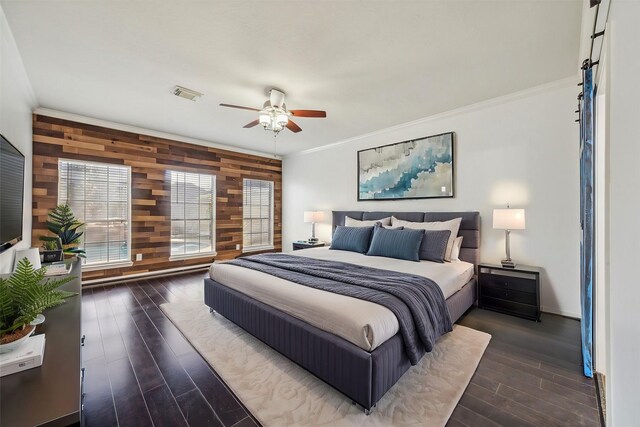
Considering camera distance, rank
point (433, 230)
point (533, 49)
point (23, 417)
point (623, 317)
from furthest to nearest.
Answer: point (433, 230) < point (533, 49) < point (623, 317) < point (23, 417)

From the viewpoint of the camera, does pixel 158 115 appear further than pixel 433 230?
Yes

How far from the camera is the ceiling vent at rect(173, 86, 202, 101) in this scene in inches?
127

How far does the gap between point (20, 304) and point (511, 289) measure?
4123 mm

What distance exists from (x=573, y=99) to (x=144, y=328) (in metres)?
5.47

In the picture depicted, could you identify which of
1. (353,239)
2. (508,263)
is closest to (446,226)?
(508,263)

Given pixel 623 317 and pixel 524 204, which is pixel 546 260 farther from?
pixel 623 317

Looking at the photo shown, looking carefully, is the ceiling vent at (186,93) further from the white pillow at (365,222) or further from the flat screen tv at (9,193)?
the white pillow at (365,222)

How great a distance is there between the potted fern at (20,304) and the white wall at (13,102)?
5.73 feet

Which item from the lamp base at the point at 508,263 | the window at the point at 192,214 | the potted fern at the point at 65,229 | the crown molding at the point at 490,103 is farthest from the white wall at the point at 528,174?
the potted fern at the point at 65,229

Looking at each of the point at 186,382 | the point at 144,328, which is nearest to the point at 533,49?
the point at 186,382

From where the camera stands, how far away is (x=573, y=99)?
9.88 ft

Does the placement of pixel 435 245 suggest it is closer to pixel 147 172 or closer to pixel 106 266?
pixel 147 172

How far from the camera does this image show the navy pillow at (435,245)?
333 centimetres

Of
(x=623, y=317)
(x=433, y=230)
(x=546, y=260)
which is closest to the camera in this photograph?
(x=623, y=317)
